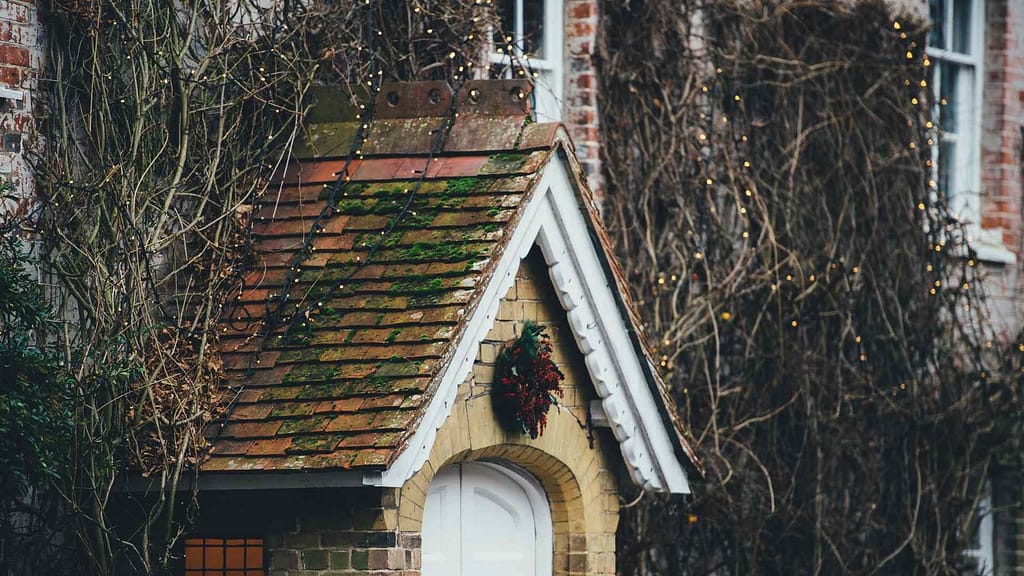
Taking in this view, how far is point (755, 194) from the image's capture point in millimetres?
13219

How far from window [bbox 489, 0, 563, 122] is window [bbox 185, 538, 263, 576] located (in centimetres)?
406

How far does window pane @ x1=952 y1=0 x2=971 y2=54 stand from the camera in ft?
52.2

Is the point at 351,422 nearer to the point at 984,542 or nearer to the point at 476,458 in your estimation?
the point at 476,458

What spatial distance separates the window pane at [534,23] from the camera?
12.5 meters

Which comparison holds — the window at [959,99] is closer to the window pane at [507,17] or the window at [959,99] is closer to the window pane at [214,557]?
the window pane at [507,17]

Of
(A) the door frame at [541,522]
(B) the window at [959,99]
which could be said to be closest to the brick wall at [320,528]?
(A) the door frame at [541,522]

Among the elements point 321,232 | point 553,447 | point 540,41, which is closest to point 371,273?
point 321,232

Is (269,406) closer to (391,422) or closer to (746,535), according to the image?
(391,422)

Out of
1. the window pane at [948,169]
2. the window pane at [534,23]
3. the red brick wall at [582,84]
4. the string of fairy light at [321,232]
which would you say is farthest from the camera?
the window pane at [948,169]

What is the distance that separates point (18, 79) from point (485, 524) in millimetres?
3256

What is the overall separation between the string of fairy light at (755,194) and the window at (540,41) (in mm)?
1183

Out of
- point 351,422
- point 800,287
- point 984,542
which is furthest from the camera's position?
point 984,542

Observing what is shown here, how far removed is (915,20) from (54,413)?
29.8 feet

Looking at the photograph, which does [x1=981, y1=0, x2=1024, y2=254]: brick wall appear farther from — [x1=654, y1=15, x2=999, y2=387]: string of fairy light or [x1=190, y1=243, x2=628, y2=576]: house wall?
[x1=190, y1=243, x2=628, y2=576]: house wall
